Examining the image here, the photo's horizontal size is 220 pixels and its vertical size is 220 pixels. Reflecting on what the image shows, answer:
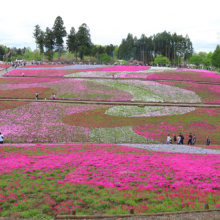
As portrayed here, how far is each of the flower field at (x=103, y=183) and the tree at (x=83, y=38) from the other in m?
94.4

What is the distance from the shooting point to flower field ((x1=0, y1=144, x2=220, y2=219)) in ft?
37.6

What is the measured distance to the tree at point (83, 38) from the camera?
364 ft

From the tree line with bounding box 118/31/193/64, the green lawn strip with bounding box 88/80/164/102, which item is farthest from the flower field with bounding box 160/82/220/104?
the tree line with bounding box 118/31/193/64

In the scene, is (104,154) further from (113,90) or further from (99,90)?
(113,90)

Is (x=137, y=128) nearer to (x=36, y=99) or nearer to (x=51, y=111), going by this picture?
(x=51, y=111)

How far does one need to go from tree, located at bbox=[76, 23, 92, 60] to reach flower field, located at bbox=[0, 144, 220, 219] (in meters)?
94.4

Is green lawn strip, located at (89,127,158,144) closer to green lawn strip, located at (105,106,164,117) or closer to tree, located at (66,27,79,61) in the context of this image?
green lawn strip, located at (105,106,164,117)

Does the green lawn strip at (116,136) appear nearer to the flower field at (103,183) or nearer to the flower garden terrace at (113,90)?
the flower field at (103,183)

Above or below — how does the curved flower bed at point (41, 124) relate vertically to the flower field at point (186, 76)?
below

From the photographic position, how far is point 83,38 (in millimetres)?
112812

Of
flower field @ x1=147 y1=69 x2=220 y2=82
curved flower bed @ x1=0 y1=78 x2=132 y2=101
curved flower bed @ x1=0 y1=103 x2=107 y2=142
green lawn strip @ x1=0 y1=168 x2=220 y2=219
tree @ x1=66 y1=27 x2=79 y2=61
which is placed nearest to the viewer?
green lawn strip @ x1=0 y1=168 x2=220 y2=219

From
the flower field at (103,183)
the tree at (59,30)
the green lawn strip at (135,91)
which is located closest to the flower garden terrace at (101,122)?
the green lawn strip at (135,91)

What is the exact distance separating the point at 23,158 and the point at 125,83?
4408 centimetres

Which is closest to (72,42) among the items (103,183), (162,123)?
(162,123)
